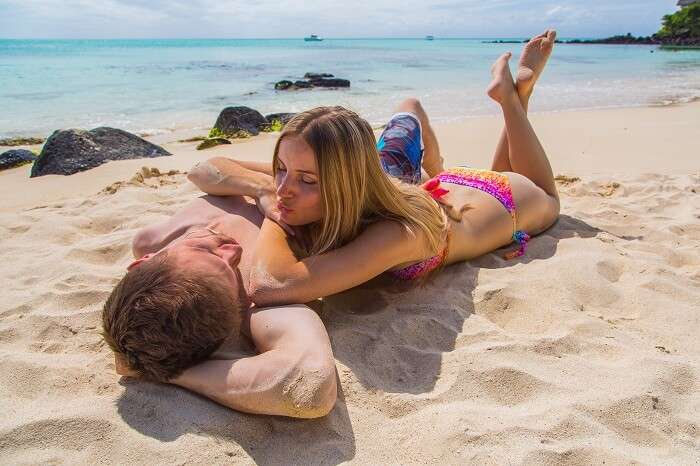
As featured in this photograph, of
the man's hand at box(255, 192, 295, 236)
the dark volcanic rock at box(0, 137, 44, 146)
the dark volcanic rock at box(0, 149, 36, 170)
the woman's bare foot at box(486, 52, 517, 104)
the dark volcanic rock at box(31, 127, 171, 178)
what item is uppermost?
the woman's bare foot at box(486, 52, 517, 104)

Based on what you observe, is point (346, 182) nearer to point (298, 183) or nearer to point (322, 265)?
point (298, 183)

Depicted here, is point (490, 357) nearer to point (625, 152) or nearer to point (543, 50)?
point (543, 50)

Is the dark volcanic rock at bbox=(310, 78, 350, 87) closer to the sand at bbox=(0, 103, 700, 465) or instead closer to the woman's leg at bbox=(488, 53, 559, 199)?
the woman's leg at bbox=(488, 53, 559, 199)

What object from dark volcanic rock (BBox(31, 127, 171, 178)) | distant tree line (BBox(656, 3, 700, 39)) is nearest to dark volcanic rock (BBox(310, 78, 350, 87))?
dark volcanic rock (BBox(31, 127, 171, 178))

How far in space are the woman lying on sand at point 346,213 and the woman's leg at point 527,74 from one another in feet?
1.86

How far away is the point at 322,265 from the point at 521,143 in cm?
211

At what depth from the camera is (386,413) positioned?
6.15ft

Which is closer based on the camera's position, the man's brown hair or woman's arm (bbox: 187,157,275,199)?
the man's brown hair

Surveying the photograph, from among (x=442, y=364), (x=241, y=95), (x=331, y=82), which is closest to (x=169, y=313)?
(x=442, y=364)

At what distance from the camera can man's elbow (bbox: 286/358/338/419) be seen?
1739 millimetres

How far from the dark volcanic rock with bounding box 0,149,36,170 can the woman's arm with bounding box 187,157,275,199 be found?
180 inches

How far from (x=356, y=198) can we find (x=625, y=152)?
478 centimetres

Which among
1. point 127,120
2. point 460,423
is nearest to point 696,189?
point 460,423

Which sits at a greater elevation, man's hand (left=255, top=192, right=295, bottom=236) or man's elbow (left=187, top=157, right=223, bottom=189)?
man's elbow (left=187, top=157, right=223, bottom=189)
